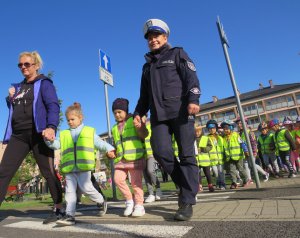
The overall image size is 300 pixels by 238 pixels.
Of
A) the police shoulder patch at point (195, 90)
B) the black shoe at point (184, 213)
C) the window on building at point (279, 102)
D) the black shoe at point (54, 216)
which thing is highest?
the window on building at point (279, 102)

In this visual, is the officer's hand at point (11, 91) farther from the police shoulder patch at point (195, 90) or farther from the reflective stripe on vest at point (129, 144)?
the police shoulder patch at point (195, 90)

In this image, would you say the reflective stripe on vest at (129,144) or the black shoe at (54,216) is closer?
the black shoe at (54,216)

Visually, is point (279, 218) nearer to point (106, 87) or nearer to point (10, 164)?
point (10, 164)

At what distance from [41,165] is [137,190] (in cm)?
135

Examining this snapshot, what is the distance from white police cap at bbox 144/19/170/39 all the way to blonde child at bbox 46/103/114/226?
1.57m

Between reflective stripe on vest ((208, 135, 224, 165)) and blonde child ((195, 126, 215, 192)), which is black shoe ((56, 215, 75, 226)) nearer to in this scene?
blonde child ((195, 126, 215, 192))

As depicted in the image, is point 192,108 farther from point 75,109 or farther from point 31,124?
point 31,124

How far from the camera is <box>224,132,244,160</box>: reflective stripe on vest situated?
25.6ft

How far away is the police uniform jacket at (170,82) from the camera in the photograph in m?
3.56

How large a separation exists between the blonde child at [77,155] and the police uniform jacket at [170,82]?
3.25ft

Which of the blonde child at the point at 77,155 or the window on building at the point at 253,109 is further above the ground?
the window on building at the point at 253,109

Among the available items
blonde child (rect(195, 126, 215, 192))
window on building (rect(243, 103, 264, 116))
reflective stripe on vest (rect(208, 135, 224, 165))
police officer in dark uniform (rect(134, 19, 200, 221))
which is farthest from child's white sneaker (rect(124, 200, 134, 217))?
window on building (rect(243, 103, 264, 116))

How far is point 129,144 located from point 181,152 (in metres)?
1.00

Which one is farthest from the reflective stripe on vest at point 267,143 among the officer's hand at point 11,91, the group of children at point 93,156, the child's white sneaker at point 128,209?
the officer's hand at point 11,91
